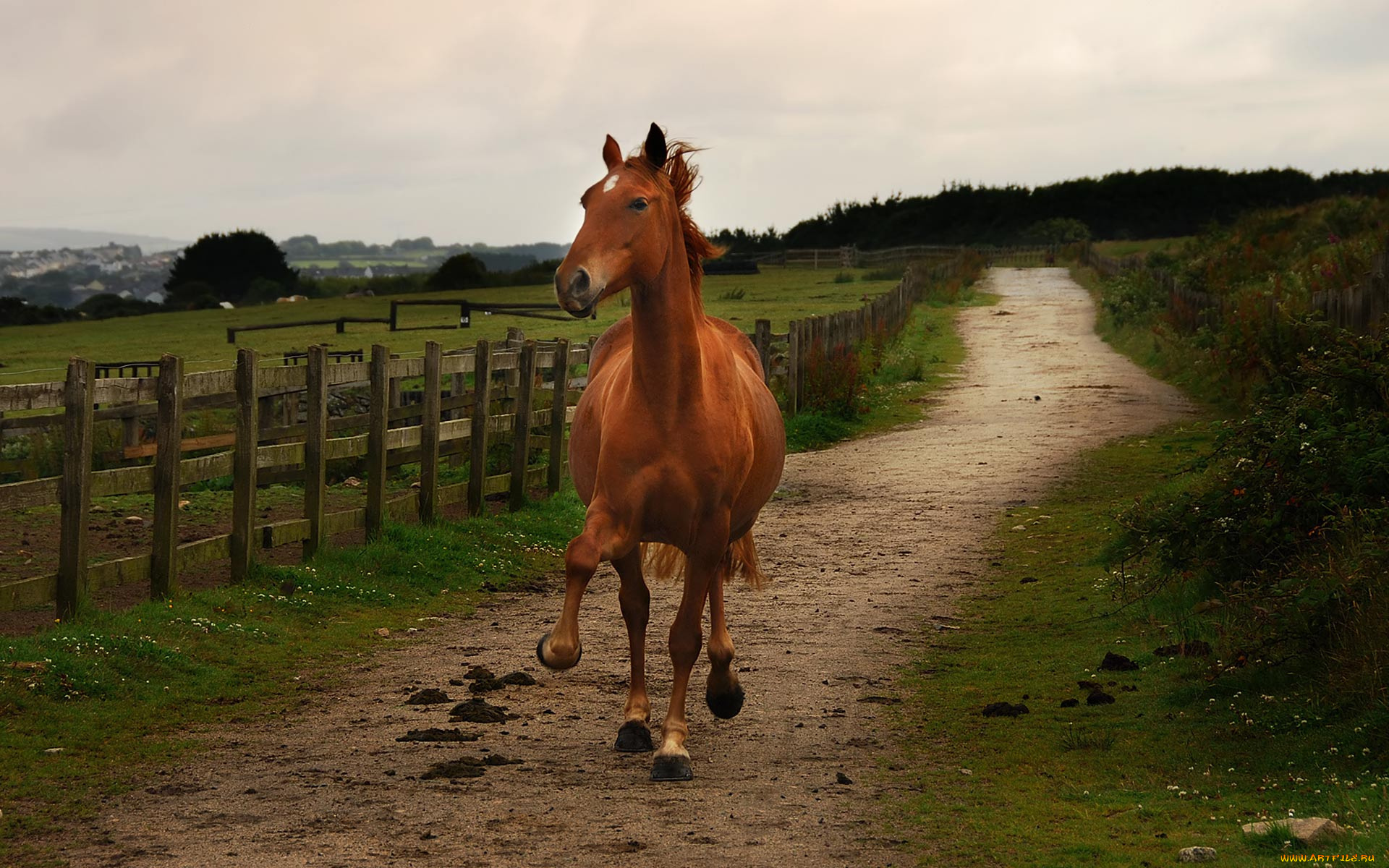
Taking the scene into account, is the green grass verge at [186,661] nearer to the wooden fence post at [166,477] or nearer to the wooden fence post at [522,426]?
the wooden fence post at [166,477]

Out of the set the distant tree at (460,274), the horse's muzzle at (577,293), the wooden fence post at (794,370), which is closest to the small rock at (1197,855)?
the horse's muzzle at (577,293)

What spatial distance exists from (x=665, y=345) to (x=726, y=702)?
2.05m

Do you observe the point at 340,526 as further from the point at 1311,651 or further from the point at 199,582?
the point at 1311,651

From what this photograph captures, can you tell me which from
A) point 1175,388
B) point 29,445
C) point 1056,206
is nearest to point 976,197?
point 1056,206

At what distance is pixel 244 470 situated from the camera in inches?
399

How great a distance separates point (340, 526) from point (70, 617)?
10.3ft

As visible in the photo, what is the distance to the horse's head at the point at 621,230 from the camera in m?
5.34

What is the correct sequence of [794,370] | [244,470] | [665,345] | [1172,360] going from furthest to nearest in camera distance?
[1172,360] < [794,370] < [244,470] < [665,345]

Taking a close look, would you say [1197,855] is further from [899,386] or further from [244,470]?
[899,386]

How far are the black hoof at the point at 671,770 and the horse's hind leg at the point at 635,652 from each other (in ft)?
1.76

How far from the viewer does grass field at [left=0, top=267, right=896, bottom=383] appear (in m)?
38.2

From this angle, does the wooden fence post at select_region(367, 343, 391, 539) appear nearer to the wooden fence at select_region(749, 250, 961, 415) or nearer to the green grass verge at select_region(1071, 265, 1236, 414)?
the wooden fence at select_region(749, 250, 961, 415)

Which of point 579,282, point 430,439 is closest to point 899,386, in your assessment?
point 430,439

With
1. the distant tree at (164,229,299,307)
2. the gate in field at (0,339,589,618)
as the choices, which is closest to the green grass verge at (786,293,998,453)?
the gate in field at (0,339,589,618)
